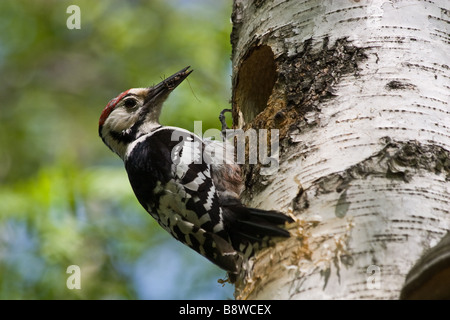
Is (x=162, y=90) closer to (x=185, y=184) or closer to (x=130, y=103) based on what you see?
(x=130, y=103)

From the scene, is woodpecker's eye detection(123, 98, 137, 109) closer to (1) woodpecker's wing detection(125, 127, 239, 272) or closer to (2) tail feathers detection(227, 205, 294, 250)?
(1) woodpecker's wing detection(125, 127, 239, 272)

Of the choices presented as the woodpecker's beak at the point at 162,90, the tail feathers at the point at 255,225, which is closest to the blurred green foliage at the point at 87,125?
the woodpecker's beak at the point at 162,90

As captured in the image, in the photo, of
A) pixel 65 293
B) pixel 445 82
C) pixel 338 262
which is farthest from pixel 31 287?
pixel 445 82

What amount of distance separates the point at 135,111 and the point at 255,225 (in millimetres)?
2077

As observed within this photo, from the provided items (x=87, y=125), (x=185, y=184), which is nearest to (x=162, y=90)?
(x=185, y=184)

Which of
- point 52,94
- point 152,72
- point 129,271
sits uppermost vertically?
point 52,94

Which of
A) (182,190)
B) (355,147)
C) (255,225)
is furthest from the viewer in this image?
(182,190)

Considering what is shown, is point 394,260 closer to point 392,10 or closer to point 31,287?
point 392,10

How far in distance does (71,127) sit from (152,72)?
6.11 feet

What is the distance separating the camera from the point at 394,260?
6.56 feet

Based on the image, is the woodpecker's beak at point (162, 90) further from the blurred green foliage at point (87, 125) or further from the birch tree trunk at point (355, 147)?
the birch tree trunk at point (355, 147)

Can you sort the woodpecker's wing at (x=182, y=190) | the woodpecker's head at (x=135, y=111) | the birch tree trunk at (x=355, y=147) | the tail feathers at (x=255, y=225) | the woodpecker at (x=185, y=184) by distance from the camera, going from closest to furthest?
1. the birch tree trunk at (x=355, y=147)
2. the tail feathers at (x=255, y=225)
3. the woodpecker at (x=185, y=184)
4. the woodpecker's wing at (x=182, y=190)
5. the woodpecker's head at (x=135, y=111)

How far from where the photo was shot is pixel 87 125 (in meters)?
7.34

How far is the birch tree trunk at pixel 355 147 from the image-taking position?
6.78ft
